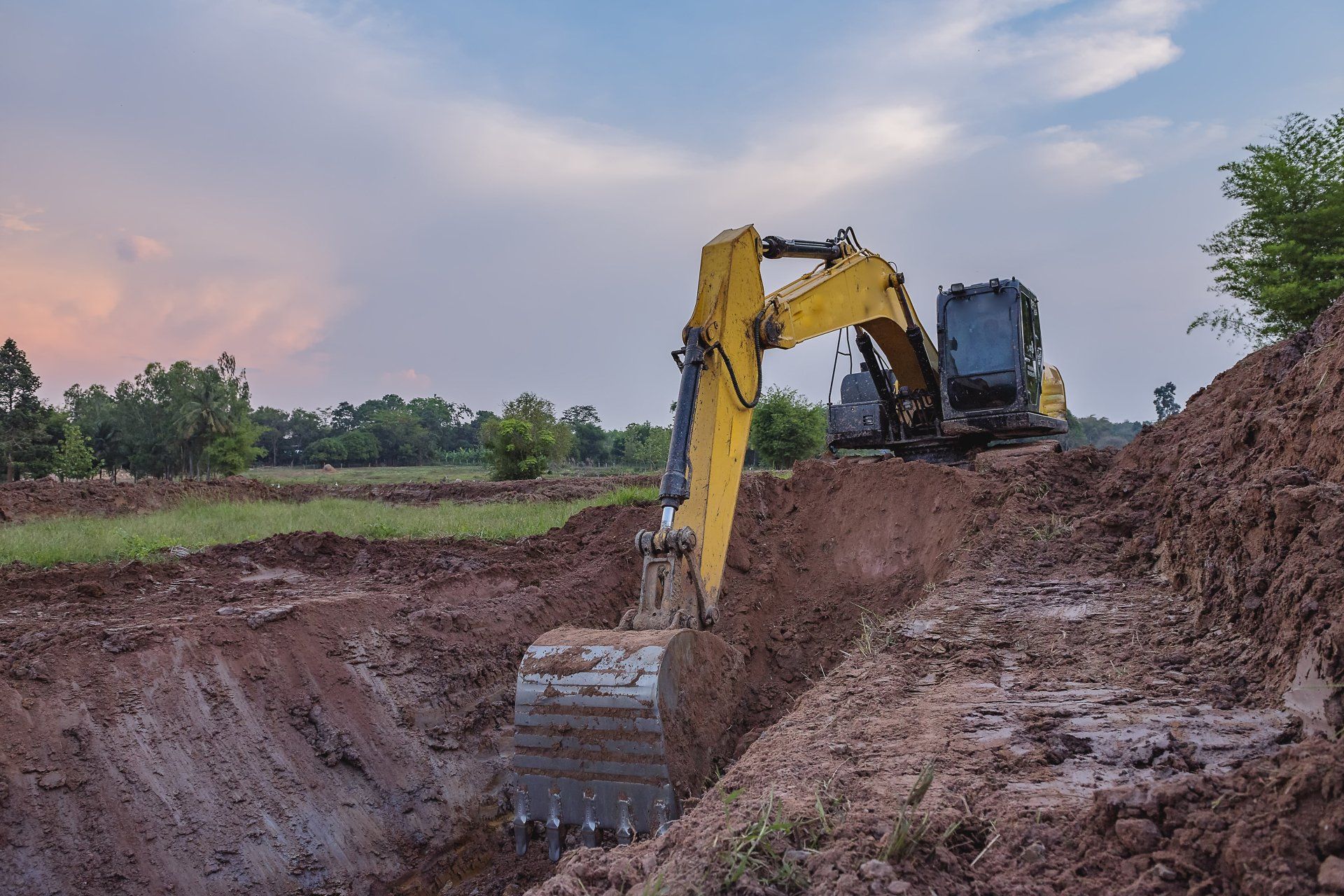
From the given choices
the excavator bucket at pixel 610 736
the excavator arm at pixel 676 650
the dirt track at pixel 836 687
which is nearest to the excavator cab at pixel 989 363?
the dirt track at pixel 836 687

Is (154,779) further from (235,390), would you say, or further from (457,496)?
(235,390)

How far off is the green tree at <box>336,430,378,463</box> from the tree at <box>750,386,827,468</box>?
170ft

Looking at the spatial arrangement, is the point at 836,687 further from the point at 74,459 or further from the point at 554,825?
the point at 74,459

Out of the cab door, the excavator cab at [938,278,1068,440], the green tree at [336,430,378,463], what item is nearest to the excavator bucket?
the excavator cab at [938,278,1068,440]

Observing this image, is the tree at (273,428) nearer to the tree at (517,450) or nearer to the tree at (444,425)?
the tree at (444,425)

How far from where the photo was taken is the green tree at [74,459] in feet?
Result: 125

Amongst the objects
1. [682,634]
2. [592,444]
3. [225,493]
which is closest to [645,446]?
[592,444]

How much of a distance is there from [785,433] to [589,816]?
3101 cm

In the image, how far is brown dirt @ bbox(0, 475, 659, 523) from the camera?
16.4m

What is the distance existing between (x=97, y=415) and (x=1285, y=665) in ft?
216

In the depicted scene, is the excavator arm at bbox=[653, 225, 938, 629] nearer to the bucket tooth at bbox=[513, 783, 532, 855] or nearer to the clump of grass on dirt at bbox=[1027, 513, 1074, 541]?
the bucket tooth at bbox=[513, 783, 532, 855]

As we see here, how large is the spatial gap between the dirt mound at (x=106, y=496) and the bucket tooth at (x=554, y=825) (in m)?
14.1

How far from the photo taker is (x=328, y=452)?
254 feet

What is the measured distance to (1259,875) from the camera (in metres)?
1.67
